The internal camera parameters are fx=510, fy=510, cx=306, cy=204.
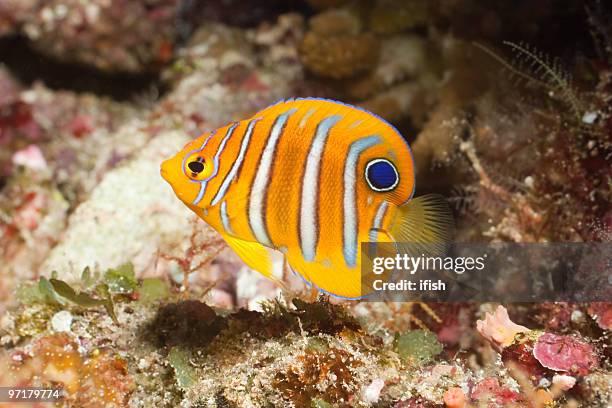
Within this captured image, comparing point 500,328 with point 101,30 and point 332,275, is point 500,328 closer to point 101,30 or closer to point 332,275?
point 332,275

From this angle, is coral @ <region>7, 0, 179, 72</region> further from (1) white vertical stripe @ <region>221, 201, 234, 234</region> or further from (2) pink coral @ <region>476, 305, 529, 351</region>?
(2) pink coral @ <region>476, 305, 529, 351</region>

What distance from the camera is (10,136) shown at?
6125mm

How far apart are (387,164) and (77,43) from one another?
5.19 m

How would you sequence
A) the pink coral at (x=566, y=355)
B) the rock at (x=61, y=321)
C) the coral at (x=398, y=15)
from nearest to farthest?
1. the pink coral at (x=566, y=355)
2. the rock at (x=61, y=321)
3. the coral at (x=398, y=15)

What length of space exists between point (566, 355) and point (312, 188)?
4.68 ft

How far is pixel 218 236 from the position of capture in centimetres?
347

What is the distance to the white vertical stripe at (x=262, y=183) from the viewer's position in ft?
6.76

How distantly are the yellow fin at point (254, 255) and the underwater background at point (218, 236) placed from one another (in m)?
0.48

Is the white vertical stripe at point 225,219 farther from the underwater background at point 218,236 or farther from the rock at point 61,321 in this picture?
the rock at point 61,321

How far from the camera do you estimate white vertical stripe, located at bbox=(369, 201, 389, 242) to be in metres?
2.08

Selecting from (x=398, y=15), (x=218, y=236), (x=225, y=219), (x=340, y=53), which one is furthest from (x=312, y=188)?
(x=398, y=15)

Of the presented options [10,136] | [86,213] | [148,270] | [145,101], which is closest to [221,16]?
[145,101]

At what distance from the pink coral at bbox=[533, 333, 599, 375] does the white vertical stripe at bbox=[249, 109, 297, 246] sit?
141 cm

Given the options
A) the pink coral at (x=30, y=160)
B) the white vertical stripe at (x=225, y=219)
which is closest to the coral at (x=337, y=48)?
the pink coral at (x=30, y=160)
